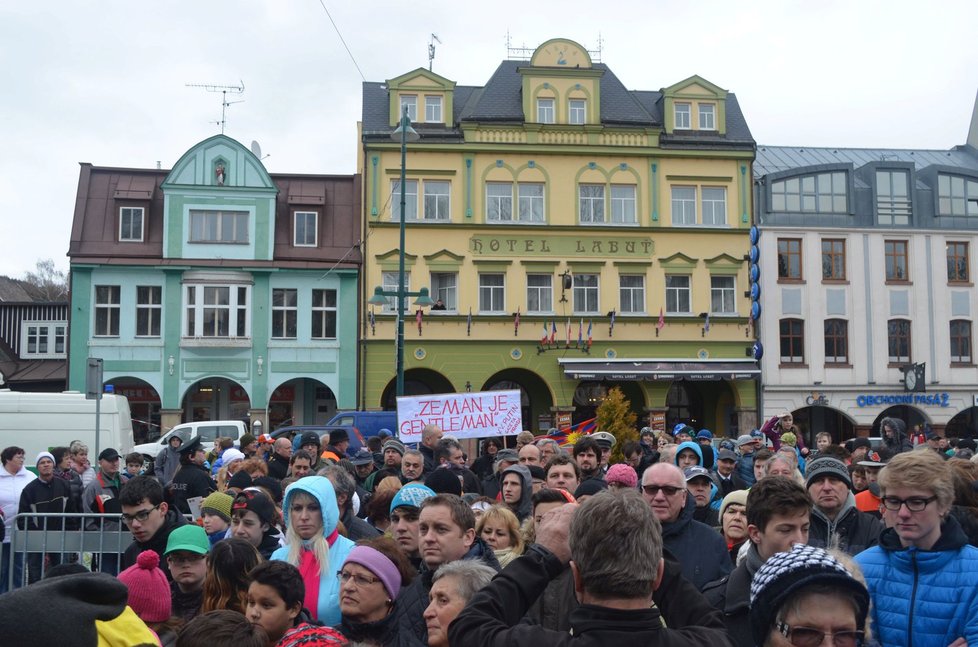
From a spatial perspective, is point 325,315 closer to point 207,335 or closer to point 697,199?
point 207,335

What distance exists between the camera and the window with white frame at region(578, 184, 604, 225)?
1344 inches

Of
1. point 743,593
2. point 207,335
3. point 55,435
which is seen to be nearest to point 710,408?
point 207,335

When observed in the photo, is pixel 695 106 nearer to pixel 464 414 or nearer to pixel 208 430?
pixel 208 430

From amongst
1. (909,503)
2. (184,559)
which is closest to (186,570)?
(184,559)

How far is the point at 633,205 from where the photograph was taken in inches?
1352

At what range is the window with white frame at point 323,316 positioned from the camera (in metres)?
33.1

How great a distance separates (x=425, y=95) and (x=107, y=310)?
46.2ft

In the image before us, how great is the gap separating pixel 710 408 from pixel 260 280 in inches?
717

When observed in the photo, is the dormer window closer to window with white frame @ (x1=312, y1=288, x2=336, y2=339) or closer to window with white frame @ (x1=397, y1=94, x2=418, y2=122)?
window with white frame @ (x1=397, y1=94, x2=418, y2=122)

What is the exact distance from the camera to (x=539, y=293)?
3388cm

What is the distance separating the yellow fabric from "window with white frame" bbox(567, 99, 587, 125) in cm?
3308

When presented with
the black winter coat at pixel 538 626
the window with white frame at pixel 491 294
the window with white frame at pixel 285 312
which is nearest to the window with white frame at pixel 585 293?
the window with white frame at pixel 491 294

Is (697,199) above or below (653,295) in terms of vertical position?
above

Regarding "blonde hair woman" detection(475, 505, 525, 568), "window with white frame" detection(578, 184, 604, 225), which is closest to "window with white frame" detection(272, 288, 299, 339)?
"window with white frame" detection(578, 184, 604, 225)
